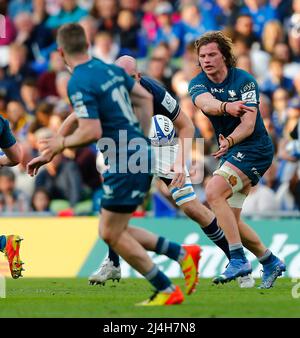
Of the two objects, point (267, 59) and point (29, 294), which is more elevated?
point (267, 59)

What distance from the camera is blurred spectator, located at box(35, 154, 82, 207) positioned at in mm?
16812

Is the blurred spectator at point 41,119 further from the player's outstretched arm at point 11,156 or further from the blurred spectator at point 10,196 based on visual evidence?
the player's outstretched arm at point 11,156

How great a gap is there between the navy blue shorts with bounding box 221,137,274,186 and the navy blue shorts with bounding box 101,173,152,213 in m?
2.56

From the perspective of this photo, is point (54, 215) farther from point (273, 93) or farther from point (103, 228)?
point (103, 228)

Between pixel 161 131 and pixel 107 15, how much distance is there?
9.15 m

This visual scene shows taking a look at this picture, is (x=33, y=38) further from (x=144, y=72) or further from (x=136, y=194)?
(x=136, y=194)

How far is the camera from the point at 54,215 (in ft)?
52.6

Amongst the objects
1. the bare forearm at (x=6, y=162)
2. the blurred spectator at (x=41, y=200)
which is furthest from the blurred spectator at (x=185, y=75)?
the bare forearm at (x=6, y=162)

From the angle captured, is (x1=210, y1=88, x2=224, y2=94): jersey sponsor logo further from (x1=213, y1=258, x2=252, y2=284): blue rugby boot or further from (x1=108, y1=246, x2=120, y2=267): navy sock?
(x1=108, y1=246, x2=120, y2=267): navy sock

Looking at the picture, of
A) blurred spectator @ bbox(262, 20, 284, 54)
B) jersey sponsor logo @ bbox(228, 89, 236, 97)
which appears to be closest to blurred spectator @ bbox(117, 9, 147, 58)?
blurred spectator @ bbox(262, 20, 284, 54)

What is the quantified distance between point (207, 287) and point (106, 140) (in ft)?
10.7

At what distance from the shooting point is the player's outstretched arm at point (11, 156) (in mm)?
11291

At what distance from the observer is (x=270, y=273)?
1104 centimetres
